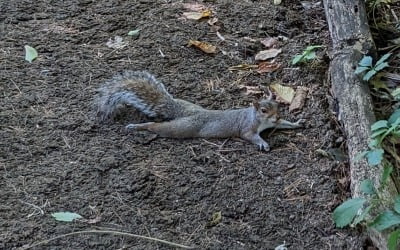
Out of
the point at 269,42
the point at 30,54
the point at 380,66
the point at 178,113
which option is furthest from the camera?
the point at 269,42

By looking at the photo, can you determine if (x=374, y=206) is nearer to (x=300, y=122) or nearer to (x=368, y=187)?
(x=368, y=187)

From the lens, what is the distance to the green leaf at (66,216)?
122 inches

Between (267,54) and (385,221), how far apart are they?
1962mm

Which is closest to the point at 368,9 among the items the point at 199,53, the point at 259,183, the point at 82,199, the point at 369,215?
the point at 199,53

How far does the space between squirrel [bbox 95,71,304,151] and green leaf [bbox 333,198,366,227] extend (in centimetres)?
87

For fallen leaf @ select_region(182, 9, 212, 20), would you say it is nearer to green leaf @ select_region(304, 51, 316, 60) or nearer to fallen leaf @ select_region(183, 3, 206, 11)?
fallen leaf @ select_region(183, 3, 206, 11)

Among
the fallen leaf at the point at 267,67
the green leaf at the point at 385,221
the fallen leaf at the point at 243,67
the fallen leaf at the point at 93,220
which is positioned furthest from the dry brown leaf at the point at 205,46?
the green leaf at the point at 385,221

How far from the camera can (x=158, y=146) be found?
367 centimetres

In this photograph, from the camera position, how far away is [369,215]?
291cm

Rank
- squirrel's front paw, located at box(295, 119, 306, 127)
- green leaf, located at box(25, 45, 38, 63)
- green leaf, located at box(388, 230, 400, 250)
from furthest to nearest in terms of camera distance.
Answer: green leaf, located at box(25, 45, 38, 63) → squirrel's front paw, located at box(295, 119, 306, 127) → green leaf, located at box(388, 230, 400, 250)

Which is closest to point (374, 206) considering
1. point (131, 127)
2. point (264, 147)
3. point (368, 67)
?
point (264, 147)

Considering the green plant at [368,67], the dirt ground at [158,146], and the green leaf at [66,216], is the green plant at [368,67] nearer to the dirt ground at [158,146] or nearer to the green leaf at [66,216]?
the dirt ground at [158,146]

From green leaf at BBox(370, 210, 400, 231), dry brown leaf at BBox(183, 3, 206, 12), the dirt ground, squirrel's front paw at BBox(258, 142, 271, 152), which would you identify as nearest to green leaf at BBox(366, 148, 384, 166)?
green leaf at BBox(370, 210, 400, 231)

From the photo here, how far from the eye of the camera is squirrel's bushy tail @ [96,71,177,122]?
3.86 metres
